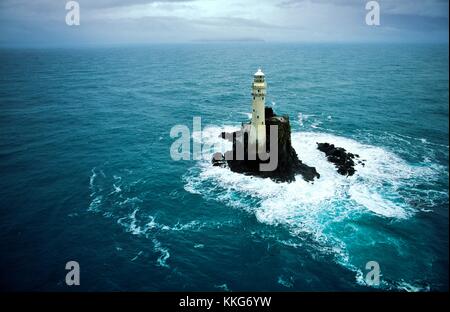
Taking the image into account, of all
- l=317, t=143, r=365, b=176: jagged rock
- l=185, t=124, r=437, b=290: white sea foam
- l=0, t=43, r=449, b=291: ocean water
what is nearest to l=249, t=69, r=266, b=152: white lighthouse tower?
l=185, t=124, r=437, b=290: white sea foam

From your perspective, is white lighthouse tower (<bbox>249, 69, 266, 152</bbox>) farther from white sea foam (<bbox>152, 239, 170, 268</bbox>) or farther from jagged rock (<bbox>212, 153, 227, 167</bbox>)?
white sea foam (<bbox>152, 239, 170, 268</bbox>)

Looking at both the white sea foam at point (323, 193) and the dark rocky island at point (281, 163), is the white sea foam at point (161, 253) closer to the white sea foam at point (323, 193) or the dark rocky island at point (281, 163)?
the white sea foam at point (323, 193)

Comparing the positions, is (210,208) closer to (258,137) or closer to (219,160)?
(219,160)

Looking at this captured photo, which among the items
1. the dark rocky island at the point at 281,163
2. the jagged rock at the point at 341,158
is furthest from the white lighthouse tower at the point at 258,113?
the jagged rock at the point at 341,158

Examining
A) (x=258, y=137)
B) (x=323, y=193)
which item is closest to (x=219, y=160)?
(x=258, y=137)

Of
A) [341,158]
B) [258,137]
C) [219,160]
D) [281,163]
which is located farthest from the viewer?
[219,160]

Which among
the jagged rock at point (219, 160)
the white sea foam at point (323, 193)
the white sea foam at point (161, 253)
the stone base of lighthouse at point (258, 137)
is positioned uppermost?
the stone base of lighthouse at point (258, 137)
